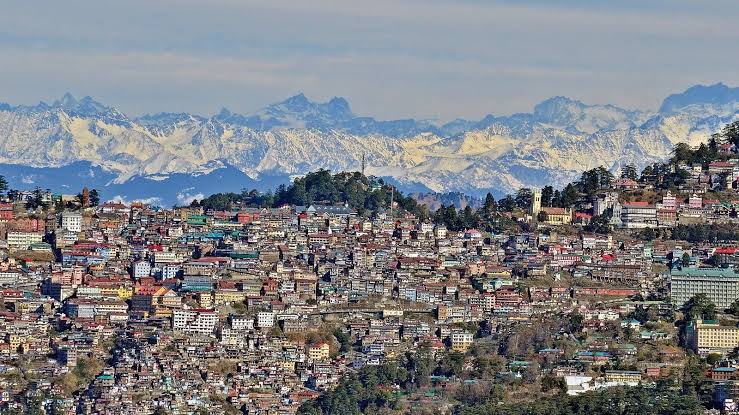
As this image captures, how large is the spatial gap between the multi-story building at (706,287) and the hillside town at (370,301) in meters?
0.07

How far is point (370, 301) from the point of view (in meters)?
67.8

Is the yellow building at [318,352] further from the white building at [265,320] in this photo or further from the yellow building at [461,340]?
the yellow building at [461,340]

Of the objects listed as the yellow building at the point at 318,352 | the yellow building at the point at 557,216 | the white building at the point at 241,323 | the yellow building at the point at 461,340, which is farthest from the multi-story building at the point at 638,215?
the yellow building at the point at 318,352

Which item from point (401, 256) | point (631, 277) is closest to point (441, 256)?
point (401, 256)

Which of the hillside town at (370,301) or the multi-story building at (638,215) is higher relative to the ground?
the multi-story building at (638,215)

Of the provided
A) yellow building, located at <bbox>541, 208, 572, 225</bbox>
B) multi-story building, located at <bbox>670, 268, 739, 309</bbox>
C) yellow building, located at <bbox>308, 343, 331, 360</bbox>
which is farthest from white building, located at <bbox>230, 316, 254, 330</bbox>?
yellow building, located at <bbox>541, 208, 572, 225</bbox>

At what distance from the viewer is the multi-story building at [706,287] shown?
221 ft

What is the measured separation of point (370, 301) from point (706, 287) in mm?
10582

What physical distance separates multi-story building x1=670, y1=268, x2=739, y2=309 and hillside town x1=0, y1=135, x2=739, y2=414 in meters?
0.07

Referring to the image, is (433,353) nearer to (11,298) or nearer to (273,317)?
(273,317)

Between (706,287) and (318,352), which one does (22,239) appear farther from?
(706,287)

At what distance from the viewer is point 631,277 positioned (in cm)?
7056

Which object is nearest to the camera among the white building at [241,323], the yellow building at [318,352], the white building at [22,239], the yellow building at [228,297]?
the yellow building at [318,352]

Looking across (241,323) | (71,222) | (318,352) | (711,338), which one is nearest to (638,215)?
(711,338)
